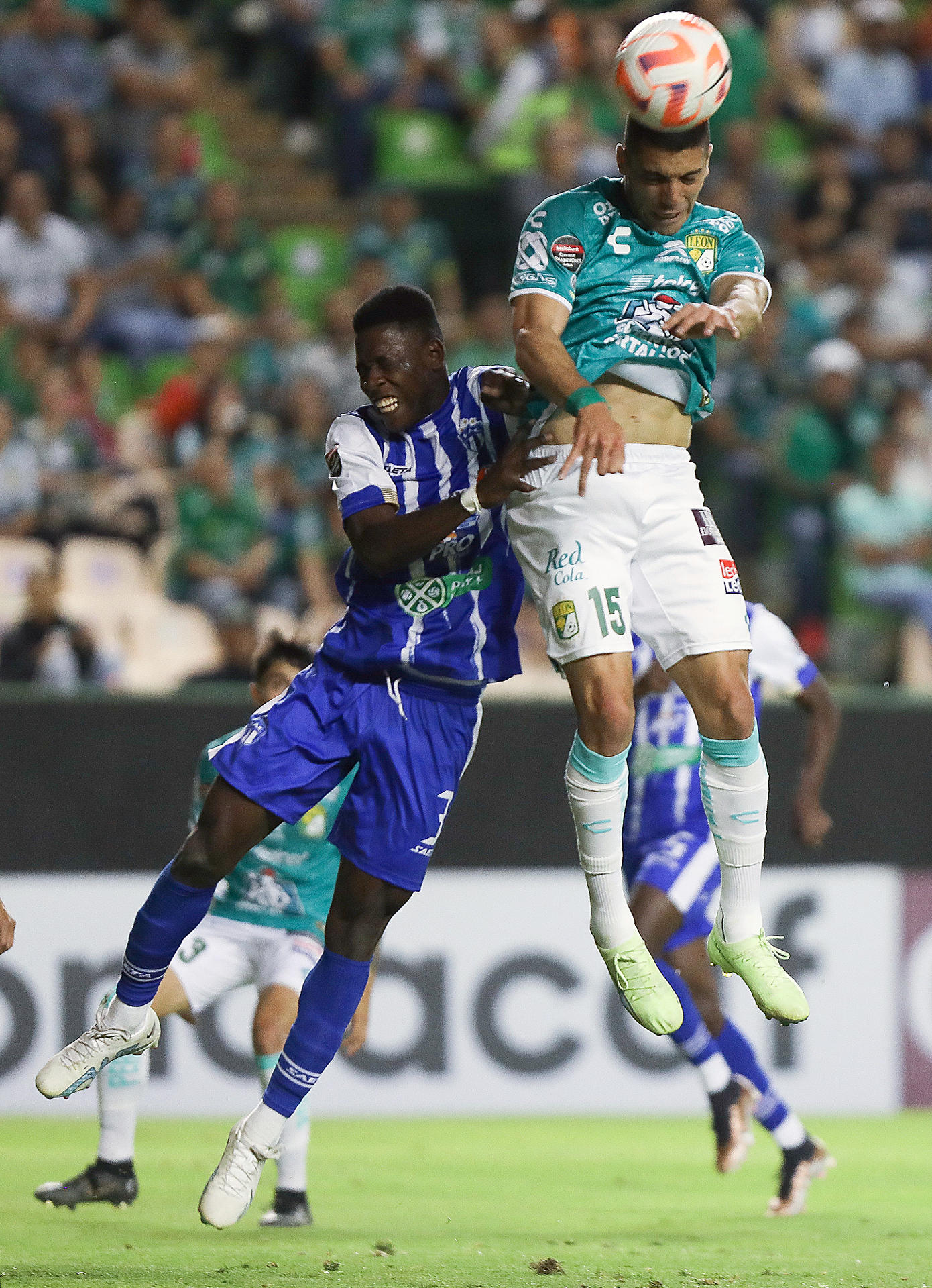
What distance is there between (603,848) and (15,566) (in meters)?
6.05

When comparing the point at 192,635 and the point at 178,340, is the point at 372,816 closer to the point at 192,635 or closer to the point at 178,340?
the point at 192,635

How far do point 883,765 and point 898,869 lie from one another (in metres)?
0.55

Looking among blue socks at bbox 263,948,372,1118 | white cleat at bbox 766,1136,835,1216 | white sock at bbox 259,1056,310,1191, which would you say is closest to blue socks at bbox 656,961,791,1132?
white cleat at bbox 766,1136,835,1216

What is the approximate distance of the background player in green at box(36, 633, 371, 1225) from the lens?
7094 mm

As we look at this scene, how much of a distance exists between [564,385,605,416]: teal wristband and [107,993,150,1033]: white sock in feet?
7.31

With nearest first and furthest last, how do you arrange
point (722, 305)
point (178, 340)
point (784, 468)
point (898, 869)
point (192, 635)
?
point (722, 305), point (898, 869), point (192, 635), point (784, 468), point (178, 340)

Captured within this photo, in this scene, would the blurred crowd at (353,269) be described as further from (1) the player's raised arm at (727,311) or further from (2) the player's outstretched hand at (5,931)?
(1) the player's raised arm at (727,311)

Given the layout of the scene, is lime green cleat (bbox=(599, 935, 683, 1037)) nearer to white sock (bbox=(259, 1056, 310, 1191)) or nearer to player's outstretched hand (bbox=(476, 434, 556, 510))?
player's outstretched hand (bbox=(476, 434, 556, 510))

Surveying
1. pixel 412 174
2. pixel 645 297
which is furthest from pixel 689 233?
pixel 412 174

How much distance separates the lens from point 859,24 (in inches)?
596

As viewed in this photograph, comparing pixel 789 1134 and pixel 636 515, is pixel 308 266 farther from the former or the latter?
pixel 636 515

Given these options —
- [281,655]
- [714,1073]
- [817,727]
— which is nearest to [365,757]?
[281,655]

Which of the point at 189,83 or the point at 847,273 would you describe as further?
the point at 189,83

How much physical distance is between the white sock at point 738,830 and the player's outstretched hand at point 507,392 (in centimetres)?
114
